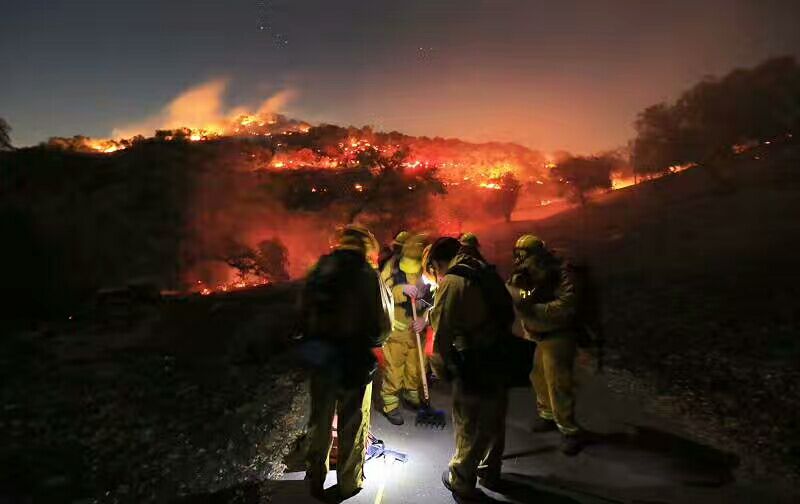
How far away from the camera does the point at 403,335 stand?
18.9 ft

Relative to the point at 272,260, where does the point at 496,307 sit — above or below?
above

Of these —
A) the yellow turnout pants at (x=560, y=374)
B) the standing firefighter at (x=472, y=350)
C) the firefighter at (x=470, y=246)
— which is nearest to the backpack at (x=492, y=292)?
Answer: the standing firefighter at (x=472, y=350)

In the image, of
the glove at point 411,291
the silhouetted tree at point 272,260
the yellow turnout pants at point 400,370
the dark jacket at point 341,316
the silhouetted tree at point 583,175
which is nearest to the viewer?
the dark jacket at point 341,316

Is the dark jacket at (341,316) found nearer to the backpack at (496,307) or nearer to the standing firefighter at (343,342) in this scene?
the standing firefighter at (343,342)

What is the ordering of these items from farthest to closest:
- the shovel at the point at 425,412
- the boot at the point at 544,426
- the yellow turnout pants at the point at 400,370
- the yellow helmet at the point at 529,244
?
the yellow turnout pants at the point at 400,370 < the shovel at the point at 425,412 < the boot at the point at 544,426 < the yellow helmet at the point at 529,244

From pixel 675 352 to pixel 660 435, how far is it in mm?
3642

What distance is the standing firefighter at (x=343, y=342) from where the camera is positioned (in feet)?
12.0

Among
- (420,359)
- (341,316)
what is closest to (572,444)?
(420,359)

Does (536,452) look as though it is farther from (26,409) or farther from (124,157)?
(124,157)

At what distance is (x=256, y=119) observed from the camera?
117 ft

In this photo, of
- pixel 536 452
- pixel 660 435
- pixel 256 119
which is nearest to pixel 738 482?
pixel 660 435

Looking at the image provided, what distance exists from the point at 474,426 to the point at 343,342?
117 centimetres

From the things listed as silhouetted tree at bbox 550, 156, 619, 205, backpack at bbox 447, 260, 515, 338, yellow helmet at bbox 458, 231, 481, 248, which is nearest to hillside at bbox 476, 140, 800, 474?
yellow helmet at bbox 458, 231, 481, 248

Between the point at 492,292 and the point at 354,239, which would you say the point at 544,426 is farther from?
the point at 354,239
